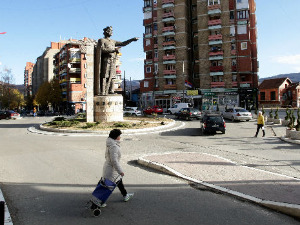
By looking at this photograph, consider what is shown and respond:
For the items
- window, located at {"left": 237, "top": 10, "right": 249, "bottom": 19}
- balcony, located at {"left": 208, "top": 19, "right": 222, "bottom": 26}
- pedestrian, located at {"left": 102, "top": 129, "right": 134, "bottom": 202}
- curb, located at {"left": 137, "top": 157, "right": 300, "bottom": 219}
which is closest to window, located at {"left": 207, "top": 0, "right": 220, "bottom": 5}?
balcony, located at {"left": 208, "top": 19, "right": 222, "bottom": 26}

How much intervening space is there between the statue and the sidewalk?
12.9 metres

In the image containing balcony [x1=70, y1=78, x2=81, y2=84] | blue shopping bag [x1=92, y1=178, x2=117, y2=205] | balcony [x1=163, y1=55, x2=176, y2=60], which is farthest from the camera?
balcony [x1=70, y1=78, x2=81, y2=84]

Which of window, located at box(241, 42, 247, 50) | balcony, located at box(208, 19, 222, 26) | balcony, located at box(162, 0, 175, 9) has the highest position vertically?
balcony, located at box(162, 0, 175, 9)

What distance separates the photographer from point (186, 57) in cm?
5453

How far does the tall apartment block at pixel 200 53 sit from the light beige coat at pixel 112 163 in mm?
42243

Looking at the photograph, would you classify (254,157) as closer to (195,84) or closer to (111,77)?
(111,77)

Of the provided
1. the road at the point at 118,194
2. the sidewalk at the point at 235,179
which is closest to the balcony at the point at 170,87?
the road at the point at 118,194

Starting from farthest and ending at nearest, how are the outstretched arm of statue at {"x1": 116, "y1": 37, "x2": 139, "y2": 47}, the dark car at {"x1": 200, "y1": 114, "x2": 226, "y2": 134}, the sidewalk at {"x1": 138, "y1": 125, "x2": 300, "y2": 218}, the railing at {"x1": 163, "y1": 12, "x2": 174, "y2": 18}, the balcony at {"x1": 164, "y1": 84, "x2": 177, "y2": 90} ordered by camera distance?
the balcony at {"x1": 164, "y1": 84, "x2": 177, "y2": 90}, the railing at {"x1": 163, "y1": 12, "x2": 174, "y2": 18}, the outstretched arm of statue at {"x1": 116, "y1": 37, "x2": 139, "y2": 47}, the dark car at {"x1": 200, "y1": 114, "x2": 226, "y2": 134}, the sidewalk at {"x1": 138, "y1": 125, "x2": 300, "y2": 218}

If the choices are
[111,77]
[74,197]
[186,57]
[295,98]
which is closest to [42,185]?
[74,197]

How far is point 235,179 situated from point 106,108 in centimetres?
1555

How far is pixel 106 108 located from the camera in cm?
2109

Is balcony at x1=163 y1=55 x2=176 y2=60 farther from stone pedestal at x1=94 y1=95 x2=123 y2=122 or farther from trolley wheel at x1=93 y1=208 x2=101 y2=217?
trolley wheel at x1=93 y1=208 x2=101 y2=217

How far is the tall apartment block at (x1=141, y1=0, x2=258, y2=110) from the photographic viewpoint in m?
50.1

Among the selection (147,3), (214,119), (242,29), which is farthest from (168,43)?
(214,119)
